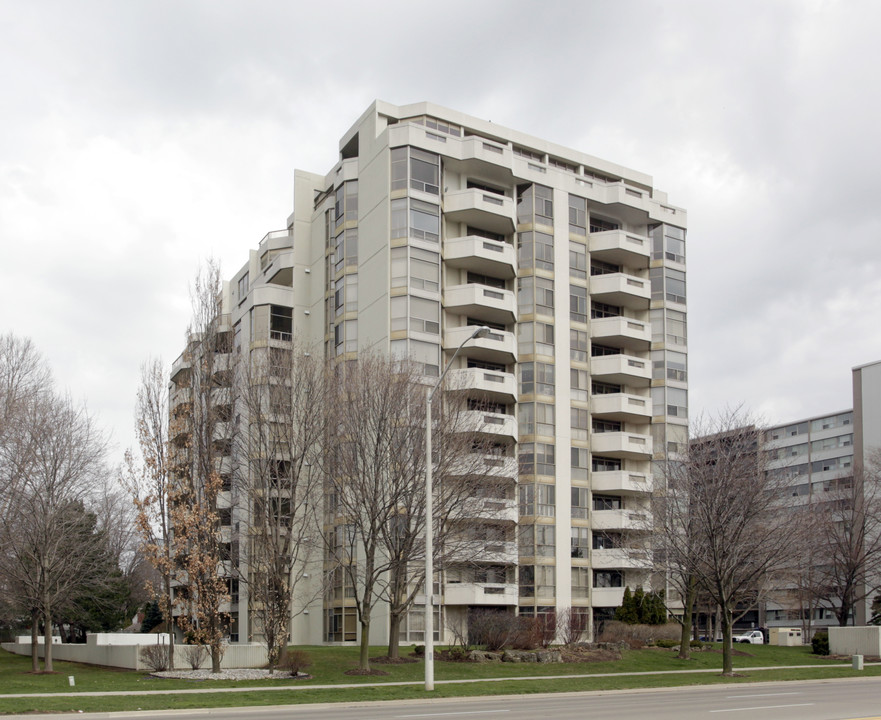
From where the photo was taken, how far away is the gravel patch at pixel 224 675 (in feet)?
104

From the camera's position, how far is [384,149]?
2180 inches

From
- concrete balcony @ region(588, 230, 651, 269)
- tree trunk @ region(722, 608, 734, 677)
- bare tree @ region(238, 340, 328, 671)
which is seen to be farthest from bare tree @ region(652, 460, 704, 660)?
concrete balcony @ region(588, 230, 651, 269)

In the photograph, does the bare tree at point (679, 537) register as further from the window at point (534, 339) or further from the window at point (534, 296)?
the window at point (534, 296)

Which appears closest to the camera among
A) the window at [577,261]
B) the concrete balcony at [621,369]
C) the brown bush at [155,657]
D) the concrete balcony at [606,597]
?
the brown bush at [155,657]

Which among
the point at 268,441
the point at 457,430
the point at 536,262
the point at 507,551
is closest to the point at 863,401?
the point at 536,262

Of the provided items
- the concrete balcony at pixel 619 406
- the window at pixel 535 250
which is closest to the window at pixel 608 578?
the concrete balcony at pixel 619 406

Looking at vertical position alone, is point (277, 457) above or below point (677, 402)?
below

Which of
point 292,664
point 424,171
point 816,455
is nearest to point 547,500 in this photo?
point 424,171

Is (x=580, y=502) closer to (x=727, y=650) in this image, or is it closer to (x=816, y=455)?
(x=727, y=650)

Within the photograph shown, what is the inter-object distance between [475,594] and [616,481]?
13584 mm

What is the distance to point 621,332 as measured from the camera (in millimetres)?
62156

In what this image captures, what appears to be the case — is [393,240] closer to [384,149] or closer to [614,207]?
[384,149]

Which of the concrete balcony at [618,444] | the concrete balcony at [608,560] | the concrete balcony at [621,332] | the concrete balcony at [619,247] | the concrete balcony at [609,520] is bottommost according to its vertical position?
the concrete balcony at [608,560]

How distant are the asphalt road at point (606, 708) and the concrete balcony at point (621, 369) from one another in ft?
111
